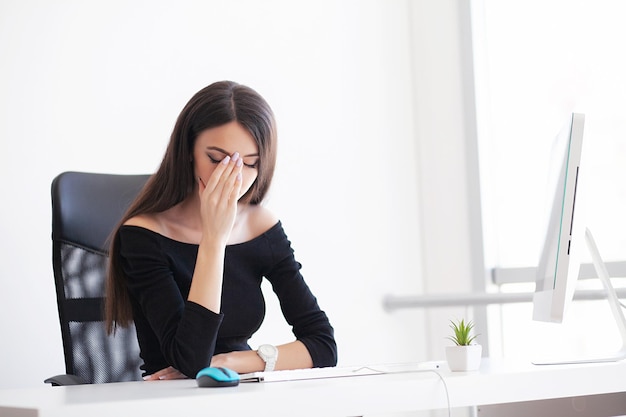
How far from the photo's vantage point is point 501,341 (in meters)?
3.25

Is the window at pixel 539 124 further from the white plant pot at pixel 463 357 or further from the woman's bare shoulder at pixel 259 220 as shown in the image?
the white plant pot at pixel 463 357

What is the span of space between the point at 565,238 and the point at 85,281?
115 centimetres

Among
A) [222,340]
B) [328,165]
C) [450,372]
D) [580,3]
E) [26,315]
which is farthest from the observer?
[328,165]

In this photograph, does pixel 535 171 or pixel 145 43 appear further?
pixel 535 171

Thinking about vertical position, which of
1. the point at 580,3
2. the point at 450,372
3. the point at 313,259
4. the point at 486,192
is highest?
the point at 580,3

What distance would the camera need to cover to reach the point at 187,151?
5.97ft

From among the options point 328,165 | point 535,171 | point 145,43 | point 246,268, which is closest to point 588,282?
point 535,171

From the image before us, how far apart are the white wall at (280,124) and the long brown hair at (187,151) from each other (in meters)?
0.71

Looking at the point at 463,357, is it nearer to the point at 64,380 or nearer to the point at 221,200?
the point at 221,200

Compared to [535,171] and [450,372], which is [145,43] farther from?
[450,372]

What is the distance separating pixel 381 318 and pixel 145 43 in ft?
4.71

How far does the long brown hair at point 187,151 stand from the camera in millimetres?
1796

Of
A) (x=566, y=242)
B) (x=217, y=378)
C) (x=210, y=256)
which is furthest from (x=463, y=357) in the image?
(x=210, y=256)

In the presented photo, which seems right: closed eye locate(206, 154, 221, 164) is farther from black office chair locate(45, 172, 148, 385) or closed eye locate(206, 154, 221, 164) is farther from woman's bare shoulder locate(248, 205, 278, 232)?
black office chair locate(45, 172, 148, 385)
